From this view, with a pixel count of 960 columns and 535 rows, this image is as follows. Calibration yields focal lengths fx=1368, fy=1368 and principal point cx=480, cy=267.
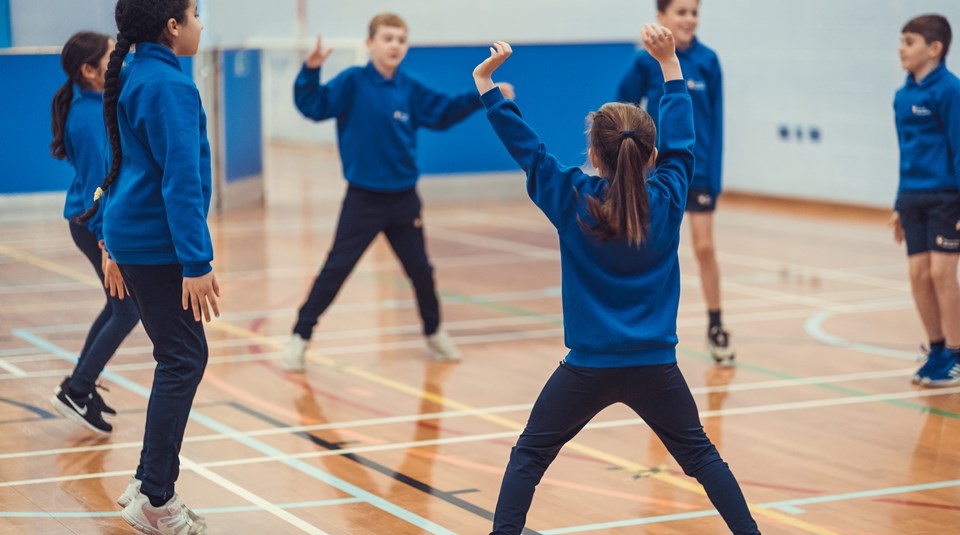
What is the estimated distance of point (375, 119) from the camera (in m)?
6.70

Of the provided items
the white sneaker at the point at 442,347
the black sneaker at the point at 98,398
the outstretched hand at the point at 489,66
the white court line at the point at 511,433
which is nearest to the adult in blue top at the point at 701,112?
the white court line at the point at 511,433

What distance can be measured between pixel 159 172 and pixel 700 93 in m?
3.51

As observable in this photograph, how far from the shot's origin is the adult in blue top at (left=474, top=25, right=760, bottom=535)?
3.55 metres

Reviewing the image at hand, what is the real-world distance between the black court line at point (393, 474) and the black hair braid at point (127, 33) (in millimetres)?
1543

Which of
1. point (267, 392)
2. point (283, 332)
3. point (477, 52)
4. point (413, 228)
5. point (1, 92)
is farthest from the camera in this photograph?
point (477, 52)

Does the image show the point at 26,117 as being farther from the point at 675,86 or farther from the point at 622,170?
the point at 622,170

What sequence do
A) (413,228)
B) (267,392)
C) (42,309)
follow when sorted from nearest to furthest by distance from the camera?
1. (267,392)
2. (413,228)
3. (42,309)

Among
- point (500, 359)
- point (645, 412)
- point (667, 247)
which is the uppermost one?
point (667, 247)

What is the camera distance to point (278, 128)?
759 inches

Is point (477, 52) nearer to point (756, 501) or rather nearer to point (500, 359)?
Result: point (500, 359)

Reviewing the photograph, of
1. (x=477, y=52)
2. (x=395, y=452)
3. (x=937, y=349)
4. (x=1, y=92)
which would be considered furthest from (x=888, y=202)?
(x=395, y=452)

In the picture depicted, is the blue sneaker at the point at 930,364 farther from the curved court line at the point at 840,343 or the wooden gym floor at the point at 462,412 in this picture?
the curved court line at the point at 840,343

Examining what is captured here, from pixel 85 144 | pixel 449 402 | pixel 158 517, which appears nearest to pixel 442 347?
pixel 449 402

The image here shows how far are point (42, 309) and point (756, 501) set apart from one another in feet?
16.3
